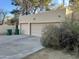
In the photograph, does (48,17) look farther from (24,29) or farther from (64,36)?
(64,36)

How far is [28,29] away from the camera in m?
34.1

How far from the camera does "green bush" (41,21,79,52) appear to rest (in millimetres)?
11086

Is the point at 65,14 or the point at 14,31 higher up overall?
the point at 65,14

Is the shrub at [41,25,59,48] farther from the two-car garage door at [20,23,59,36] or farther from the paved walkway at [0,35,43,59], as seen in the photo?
the two-car garage door at [20,23,59,36]

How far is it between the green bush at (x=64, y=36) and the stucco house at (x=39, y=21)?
1378 cm

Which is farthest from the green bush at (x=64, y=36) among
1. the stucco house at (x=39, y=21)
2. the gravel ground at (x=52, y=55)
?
the stucco house at (x=39, y=21)

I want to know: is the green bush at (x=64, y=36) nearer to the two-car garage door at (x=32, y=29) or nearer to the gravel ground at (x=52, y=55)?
the gravel ground at (x=52, y=55)

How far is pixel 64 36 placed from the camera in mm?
11375

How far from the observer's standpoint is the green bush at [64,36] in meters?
11.1

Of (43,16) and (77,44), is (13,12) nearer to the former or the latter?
(43,16)

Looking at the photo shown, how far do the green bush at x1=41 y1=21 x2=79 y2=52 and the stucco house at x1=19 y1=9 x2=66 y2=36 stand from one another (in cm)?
1378

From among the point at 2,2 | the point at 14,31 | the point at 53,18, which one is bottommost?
the point at 14,31

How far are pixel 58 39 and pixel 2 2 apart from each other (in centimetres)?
3823

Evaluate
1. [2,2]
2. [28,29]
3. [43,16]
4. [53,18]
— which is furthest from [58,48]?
[2,2]
